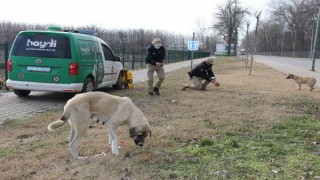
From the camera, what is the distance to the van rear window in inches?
399

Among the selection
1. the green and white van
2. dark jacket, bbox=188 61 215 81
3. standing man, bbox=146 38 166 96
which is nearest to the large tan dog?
the green and white van

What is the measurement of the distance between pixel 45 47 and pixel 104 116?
5.64 metres

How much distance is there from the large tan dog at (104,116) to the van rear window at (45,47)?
5292mm

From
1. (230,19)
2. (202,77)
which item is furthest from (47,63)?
(230,19)

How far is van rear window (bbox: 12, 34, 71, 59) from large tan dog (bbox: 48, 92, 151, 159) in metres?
5.29

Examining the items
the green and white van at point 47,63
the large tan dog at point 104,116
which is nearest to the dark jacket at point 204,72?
the green and white van at point 47,63

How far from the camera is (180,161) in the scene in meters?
5.01

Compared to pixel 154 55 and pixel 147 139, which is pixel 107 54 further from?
pixel 147 139

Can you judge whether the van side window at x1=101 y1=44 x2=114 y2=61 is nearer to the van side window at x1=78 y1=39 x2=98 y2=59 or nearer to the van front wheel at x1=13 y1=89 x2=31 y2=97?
the van side window at x1=78 y1=39 x2=98 y2=59

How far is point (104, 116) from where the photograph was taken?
16.9 ft

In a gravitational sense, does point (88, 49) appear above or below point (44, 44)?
below

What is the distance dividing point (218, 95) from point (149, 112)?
13.2 feet

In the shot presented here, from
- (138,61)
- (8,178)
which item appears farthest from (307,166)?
(138,61)

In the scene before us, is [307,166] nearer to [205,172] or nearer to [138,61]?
[205,172]
